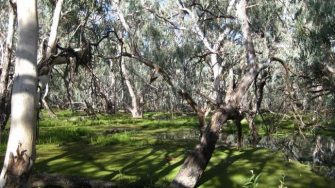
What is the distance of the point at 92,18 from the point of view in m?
14.3

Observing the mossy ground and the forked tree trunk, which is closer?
the forked tree trunk

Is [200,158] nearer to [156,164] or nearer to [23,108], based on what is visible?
[156,164]

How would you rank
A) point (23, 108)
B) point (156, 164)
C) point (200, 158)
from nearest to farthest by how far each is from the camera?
point (23, 108) → point (200, 158) → point (156, 164)

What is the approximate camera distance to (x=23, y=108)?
471 centimetres

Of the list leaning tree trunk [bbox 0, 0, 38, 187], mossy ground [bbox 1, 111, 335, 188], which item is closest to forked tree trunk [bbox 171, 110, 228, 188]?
mossy ground [bbox 1, 111, 335, 188]

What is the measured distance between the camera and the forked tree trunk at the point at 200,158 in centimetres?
745

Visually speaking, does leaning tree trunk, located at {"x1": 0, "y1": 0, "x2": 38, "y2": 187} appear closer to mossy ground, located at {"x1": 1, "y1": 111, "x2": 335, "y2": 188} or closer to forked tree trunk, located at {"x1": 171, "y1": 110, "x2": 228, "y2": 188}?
mossy ground, located at {"x1": 1, "y1": 111, "x2": 335, "y2": 188}

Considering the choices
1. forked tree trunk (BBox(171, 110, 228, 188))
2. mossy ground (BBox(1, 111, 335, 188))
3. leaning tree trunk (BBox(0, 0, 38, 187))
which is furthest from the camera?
mossy ground (BBox(1, 111, 335, 188))

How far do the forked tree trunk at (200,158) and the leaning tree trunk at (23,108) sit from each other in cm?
315

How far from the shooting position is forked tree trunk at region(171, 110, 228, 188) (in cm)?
745

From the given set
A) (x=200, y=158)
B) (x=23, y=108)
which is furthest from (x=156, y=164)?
(x=23, y=108)

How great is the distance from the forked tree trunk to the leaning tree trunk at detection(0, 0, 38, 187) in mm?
3146

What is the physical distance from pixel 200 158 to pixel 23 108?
3621mm

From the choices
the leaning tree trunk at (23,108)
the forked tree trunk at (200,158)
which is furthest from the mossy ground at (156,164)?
the leaning tree trunk at (23,108)
